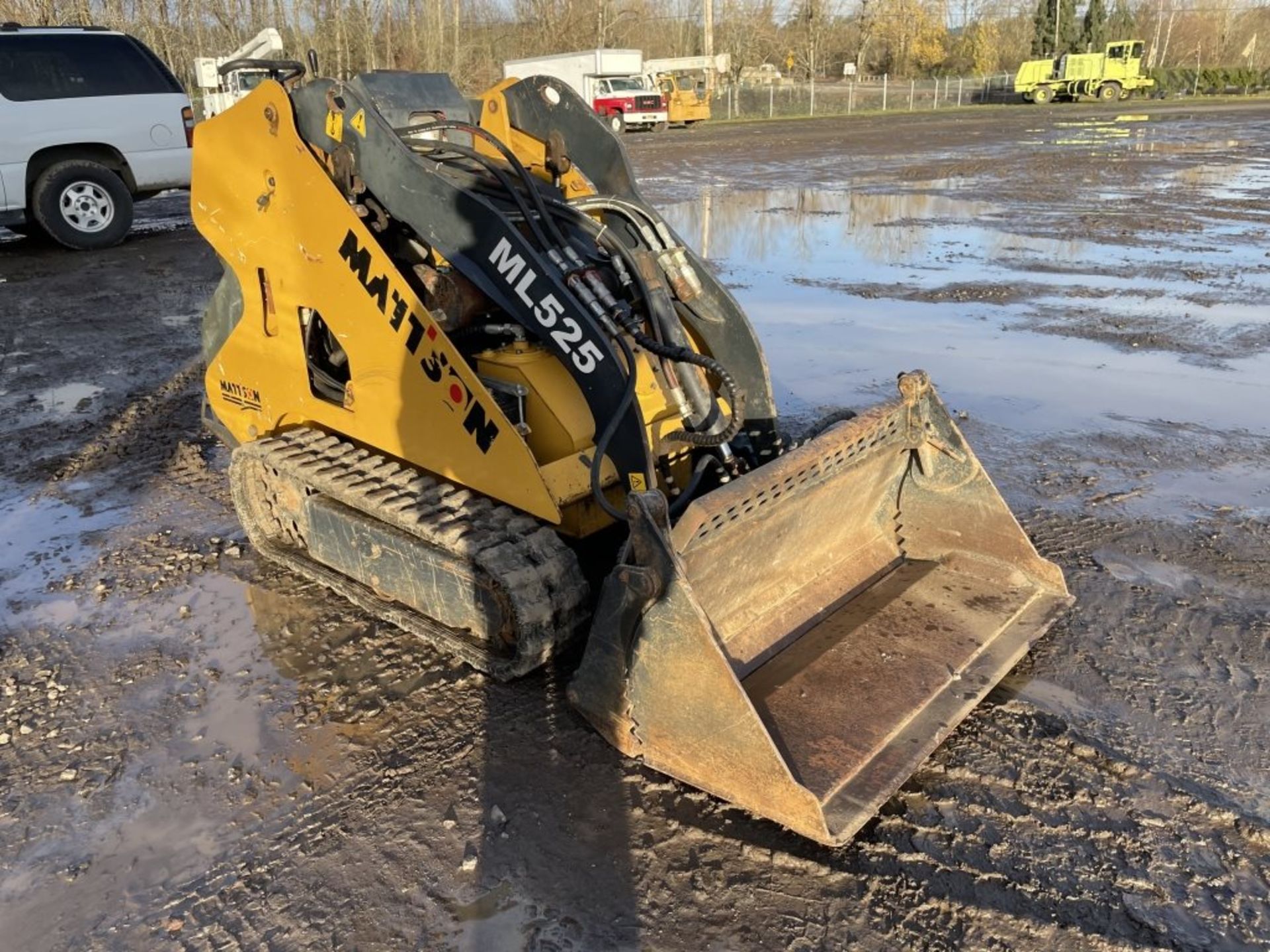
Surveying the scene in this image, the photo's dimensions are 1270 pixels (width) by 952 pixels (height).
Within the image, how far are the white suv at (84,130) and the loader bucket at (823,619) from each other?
1110 cm

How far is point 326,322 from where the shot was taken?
4023 mm

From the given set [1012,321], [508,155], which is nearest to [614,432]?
[508,155]

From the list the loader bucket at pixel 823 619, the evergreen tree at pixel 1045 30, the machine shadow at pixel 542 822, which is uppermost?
the evergreen tree at pixel 1045 30

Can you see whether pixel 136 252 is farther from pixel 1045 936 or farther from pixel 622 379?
pixel 1045 936

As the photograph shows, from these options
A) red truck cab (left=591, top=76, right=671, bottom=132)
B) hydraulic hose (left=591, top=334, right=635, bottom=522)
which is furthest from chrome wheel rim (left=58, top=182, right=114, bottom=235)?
red truck cab (left=591, top=76, right=671, bottom=132)

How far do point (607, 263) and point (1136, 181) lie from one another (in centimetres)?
1598

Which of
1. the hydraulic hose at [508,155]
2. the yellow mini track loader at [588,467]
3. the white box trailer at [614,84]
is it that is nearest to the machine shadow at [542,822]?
the yellow mini track loader at [588,467]

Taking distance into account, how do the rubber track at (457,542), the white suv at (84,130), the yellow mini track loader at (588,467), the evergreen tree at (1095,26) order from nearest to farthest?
the yellow mini track loader at (588,467), the rubber track at (457,542), the white suv at (84,130), the evergreen tree at (1095,26)

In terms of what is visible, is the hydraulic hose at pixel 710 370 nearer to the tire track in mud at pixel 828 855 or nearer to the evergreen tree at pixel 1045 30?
the tire track in mud at pixel 828 855

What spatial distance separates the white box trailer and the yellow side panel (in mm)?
33121

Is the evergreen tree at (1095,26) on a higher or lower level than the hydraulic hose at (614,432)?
higher

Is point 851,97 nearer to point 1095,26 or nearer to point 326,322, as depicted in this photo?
point 1095,26

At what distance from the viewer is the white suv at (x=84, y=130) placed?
11375 mm

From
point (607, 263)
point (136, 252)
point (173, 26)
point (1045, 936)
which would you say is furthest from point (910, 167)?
point (173, 26)
